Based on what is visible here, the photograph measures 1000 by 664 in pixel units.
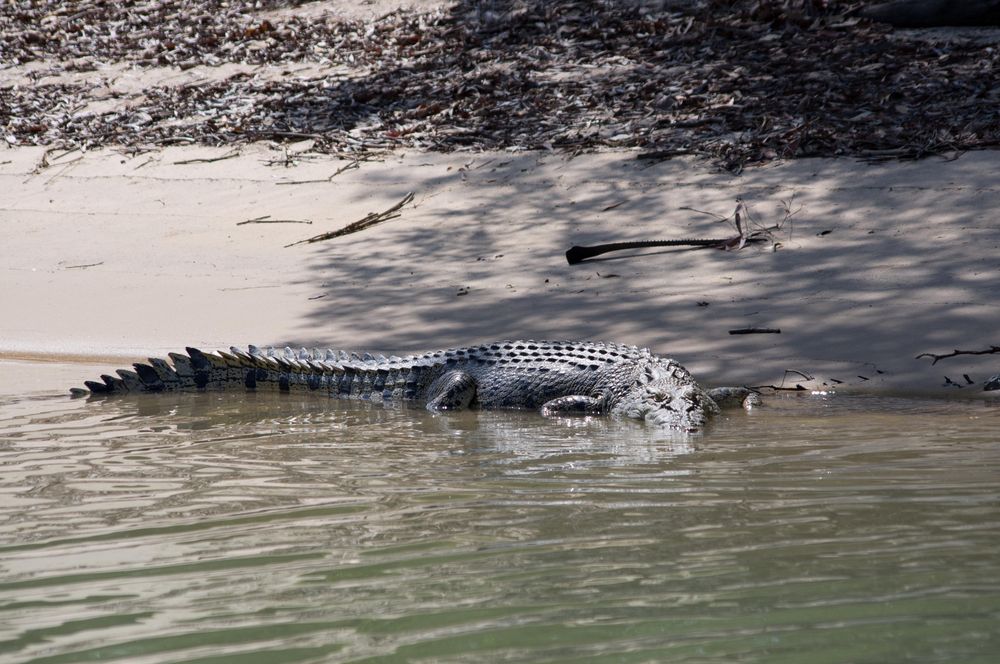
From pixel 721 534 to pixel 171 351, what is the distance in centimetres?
524

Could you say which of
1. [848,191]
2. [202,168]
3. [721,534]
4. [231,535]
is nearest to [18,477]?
[231,535]

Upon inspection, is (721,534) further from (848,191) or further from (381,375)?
(848,191)

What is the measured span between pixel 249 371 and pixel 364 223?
342 cm

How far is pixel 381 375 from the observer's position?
22.6 feet

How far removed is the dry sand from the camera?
23.2 ft

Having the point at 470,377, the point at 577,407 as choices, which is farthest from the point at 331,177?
the point at 577,407

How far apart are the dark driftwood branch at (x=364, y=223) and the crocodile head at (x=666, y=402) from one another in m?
4.35

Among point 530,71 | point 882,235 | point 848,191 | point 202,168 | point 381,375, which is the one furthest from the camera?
point 530,71

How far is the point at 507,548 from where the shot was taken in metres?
3.16

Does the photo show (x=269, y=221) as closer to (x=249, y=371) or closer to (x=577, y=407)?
(x=249, y=371)

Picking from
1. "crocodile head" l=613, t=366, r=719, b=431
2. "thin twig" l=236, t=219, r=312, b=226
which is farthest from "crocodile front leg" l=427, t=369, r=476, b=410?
"thin twig" l=236, t=219, r=312, b=226

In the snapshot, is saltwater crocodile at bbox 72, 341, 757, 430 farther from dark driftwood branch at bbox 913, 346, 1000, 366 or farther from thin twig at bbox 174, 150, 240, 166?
thin twig at bbox 174, 150, 240, 166

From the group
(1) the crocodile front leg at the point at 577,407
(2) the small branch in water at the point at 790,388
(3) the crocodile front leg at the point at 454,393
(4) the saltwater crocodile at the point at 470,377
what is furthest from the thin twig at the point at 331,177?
(2) the small branch in water at the point at 790,388

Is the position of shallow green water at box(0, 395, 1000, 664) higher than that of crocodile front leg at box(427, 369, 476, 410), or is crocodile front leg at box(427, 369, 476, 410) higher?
shallow green water at box(0, 395, 1000, 664)
